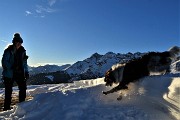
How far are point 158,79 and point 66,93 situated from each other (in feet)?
7.95

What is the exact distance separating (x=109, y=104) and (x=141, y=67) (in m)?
2.97

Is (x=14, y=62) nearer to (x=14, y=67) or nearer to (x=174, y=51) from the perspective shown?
(x=14, y=67)

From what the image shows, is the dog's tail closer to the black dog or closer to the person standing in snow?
the black dog

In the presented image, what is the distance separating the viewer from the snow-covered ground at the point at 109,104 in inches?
254

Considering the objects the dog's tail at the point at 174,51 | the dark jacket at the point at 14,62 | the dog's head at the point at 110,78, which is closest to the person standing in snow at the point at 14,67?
the dark jacket at the point at 14,62

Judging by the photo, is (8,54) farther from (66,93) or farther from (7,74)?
(66,93)

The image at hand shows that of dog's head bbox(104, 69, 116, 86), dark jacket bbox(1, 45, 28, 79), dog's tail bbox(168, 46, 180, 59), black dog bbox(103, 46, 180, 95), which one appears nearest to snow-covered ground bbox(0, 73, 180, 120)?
black dog bbox(103, 46, 180, 95)

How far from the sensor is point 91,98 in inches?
301

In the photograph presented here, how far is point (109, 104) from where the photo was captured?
742cm

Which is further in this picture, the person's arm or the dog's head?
the dog's head

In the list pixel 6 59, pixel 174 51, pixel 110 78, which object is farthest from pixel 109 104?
pixel 174 51

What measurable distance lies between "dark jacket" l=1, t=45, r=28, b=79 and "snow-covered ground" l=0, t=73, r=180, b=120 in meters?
1.69

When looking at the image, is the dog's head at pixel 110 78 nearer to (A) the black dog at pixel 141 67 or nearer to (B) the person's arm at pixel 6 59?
(A) the black dog at pixel 141 67

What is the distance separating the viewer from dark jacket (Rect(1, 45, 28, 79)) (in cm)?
943
